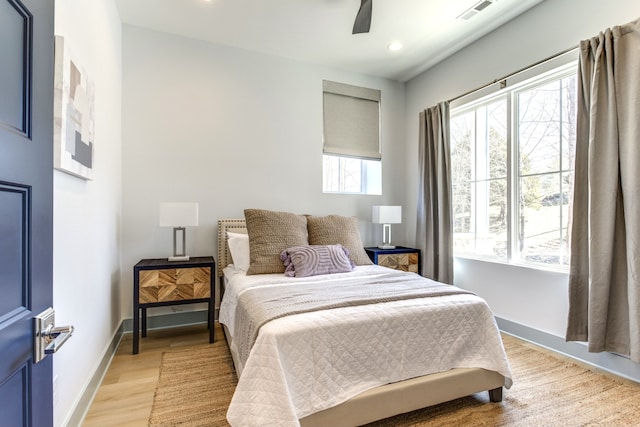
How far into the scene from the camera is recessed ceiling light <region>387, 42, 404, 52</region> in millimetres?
3294

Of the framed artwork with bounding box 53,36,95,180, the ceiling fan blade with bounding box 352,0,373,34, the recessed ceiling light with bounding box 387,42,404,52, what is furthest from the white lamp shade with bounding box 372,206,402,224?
→ the framed artwork with bounding box 53,36,95,180

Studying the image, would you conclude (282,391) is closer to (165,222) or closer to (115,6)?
(165,222)

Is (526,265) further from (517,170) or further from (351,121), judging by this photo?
(351,121)

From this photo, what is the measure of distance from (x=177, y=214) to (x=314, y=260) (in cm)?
129

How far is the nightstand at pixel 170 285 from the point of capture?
2551mm

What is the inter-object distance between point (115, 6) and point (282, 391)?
333 centimetres

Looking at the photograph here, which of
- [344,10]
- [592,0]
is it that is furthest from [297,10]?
[592,0]

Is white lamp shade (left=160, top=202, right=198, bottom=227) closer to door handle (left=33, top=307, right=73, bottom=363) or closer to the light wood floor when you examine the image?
the light wood floor

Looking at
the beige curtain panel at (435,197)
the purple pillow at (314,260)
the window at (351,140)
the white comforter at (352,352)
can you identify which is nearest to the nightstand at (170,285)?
the purple pillow at (314,260)

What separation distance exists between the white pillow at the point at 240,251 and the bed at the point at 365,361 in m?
0.87

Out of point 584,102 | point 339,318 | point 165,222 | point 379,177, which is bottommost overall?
point 339,318

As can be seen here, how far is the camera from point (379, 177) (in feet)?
13.6

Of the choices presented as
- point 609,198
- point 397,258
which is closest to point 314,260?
point 397,258

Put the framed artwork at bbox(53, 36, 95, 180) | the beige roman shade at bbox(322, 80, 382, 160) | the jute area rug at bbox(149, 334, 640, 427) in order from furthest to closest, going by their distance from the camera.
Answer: the beige roman shade at bbox(322, 80, 382, 160) → the jute area rug at bbox(149, 334, 640, 427) → the framed artwork at bbox(53, 36, 95, 180)
